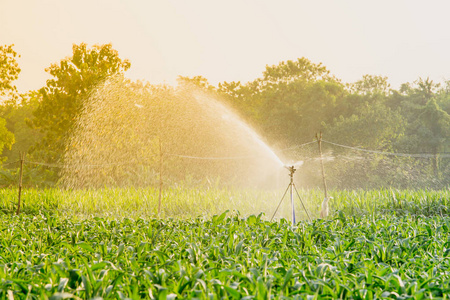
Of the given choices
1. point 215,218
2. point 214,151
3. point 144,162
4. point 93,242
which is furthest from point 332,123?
point 93,242

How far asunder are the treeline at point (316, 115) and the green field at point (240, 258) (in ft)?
32.5

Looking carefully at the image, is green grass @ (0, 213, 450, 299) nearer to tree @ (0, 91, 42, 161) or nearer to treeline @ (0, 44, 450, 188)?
treeline @ (0, 44, 450, 188)

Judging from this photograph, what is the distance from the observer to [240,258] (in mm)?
3838

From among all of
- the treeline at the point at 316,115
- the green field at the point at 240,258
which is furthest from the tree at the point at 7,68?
the green field at the point at 240,258

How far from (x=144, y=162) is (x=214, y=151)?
3.21 meters

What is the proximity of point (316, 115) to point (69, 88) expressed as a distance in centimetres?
1136

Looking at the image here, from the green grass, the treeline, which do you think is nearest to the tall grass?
the green grass

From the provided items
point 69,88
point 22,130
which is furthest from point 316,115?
point 22,130

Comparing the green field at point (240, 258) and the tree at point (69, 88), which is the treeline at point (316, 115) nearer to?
the tree at point (69, 88)

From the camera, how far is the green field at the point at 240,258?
2514 mm

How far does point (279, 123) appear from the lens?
74.4ft

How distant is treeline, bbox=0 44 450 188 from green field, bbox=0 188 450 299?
9.90m

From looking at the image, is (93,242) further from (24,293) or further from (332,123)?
(332,123)

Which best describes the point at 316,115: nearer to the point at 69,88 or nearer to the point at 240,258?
the point at 69,88
